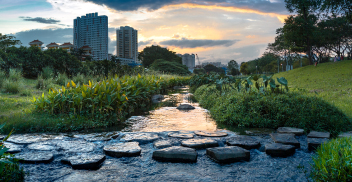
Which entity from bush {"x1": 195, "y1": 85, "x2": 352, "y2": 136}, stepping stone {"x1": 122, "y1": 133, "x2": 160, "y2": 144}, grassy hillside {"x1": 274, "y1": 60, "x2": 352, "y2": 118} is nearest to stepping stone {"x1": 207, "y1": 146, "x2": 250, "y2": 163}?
stepping stone {"x1": 122, "y1": 133, "x2": 160, "y2": 144}

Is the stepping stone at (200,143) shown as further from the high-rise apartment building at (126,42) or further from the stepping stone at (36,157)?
the high-rise apartment building at (126,42)

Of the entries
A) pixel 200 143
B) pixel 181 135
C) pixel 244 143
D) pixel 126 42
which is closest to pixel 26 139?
pixel 181 135

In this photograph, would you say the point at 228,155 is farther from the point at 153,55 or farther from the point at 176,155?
the point at 153,55

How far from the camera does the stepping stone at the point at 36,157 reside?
2977mm

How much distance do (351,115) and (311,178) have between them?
3820mm

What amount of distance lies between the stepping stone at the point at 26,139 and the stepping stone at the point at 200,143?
8.13ft

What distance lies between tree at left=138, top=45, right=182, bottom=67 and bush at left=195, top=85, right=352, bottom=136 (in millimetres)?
47729

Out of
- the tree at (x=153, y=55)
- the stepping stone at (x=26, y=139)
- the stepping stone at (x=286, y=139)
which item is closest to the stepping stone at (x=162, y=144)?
the stepping stone at (x=286, y=139)

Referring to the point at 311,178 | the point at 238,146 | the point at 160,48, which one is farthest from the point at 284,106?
the point at 160,48

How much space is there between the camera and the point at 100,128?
16.1ft

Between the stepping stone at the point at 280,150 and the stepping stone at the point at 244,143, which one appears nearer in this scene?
the stepping stone at the point at 280,150

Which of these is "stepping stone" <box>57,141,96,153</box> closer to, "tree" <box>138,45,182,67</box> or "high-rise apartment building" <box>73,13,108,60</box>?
"tree" <box>138,45,182,67</box>

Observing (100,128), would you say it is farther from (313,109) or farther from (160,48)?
(160,48)

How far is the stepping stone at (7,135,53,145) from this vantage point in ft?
12.4
